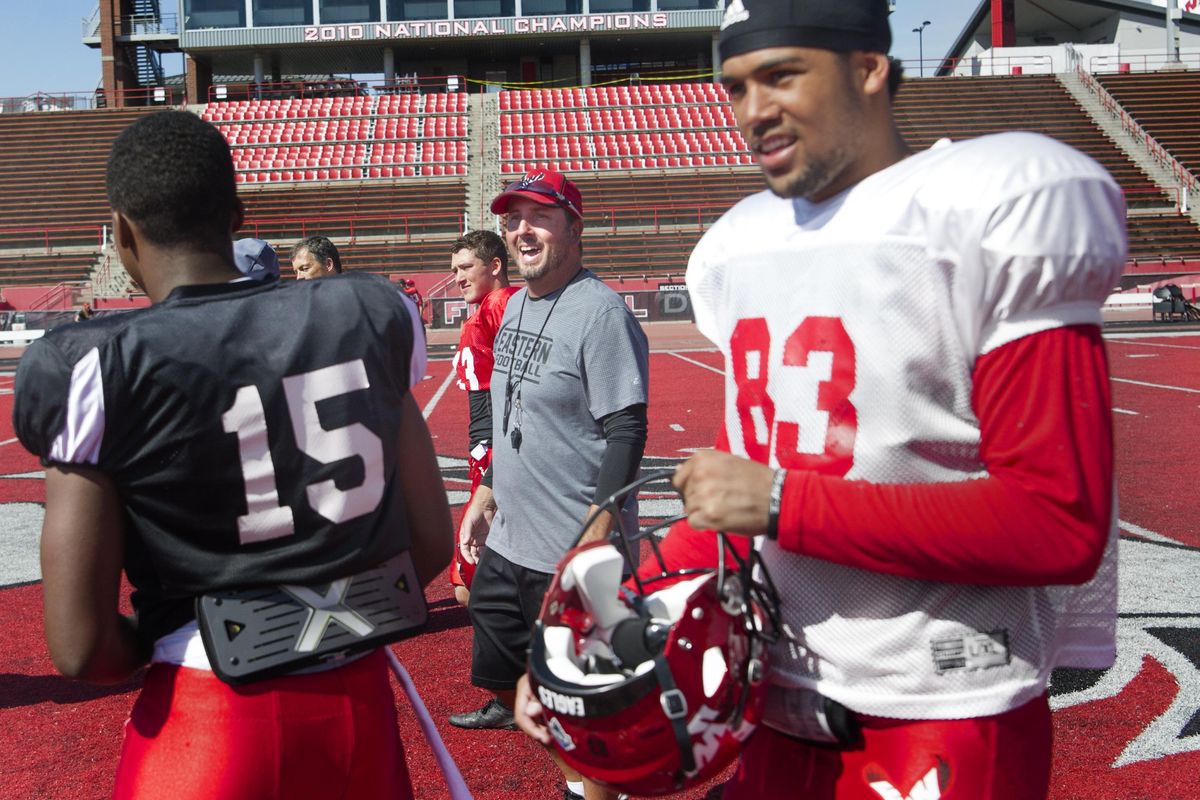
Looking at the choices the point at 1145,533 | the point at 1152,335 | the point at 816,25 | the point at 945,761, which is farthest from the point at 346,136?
the point at 945,761

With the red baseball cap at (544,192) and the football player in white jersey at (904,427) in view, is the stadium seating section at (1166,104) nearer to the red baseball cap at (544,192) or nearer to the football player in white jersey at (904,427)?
the red baseball cap at (544,192)

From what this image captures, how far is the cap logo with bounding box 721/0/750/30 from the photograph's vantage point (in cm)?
159

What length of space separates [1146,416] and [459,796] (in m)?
10.9

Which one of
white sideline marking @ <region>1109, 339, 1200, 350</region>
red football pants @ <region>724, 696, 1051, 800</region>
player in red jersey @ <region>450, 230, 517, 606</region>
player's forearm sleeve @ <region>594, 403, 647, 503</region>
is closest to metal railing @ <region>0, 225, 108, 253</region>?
white sideline marking @ <region>1109, 339, 1200, 350</region>

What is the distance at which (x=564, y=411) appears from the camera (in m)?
3.34

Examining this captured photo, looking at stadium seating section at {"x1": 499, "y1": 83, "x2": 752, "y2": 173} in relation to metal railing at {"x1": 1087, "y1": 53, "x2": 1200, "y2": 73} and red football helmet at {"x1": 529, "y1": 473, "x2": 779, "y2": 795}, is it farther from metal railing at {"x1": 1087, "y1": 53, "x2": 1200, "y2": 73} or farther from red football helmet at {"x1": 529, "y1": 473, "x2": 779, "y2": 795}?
red football helmet at {"x1": 529, "y1": 473, "x2": 779, "y2": 795}

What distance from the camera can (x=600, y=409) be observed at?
3.24m

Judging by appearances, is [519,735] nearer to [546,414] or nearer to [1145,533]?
[546,414]

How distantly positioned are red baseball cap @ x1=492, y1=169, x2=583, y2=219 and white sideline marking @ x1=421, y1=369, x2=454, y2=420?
335 inches

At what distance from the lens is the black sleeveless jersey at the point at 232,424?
164cm

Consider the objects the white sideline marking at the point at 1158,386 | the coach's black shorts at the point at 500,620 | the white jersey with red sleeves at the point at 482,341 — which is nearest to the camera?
the coach's black shorts at the point at 500,620

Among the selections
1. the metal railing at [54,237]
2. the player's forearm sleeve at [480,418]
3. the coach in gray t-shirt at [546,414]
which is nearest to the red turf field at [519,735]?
the coach in gray t-shirt at [546,414]

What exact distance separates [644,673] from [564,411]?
1.96 m

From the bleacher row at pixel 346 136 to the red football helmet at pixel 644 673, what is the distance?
34.3 metres
